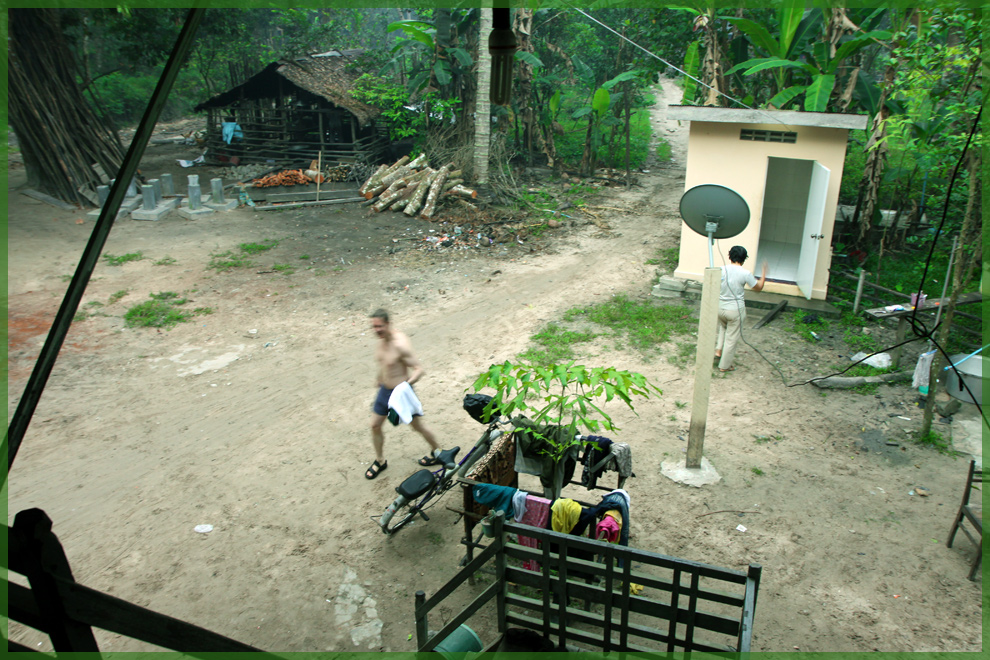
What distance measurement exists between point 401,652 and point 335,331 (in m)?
5.55

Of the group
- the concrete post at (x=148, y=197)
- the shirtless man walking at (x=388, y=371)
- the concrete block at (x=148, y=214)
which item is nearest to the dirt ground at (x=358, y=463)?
the shirtless man walking at (x=388, y=371)

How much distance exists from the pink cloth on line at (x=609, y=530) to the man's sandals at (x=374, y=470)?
2619mm

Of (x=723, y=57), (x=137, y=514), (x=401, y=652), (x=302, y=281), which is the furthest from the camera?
(x=723, y=57)

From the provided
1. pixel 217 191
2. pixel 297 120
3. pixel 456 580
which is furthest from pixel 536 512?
pixel 297 120

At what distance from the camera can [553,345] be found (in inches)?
332

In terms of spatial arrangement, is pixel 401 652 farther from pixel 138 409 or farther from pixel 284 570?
pixel 138 409

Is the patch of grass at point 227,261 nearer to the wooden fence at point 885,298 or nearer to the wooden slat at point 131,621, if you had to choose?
the wooden fence at point 885,298

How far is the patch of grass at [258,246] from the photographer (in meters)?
12.1

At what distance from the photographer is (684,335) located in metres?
8.69

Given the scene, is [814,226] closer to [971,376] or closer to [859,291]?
[859,291]

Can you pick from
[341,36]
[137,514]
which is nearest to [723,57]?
[137,514]

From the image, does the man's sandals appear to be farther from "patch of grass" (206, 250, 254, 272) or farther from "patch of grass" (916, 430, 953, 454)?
"patch of grass" (206, 250, 254, 272)

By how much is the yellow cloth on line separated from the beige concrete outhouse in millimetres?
6298

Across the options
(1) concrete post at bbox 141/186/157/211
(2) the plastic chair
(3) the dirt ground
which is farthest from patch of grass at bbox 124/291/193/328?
(2) the plastic chair
